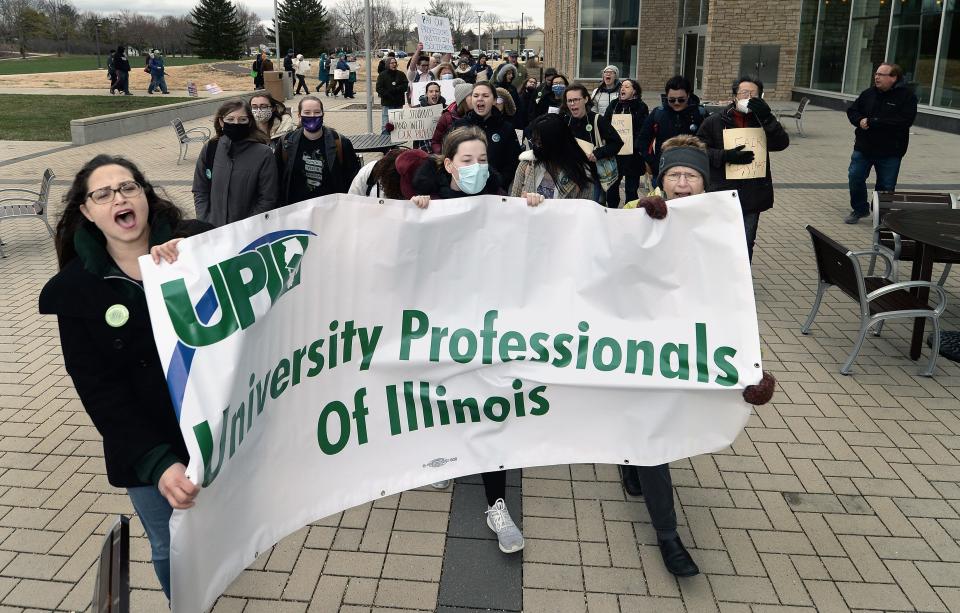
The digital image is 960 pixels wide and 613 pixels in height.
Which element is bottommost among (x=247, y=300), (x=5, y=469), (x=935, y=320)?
(x=5, y=469)

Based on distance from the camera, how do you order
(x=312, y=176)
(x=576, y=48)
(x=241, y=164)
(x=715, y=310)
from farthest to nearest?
1. (x=576, y=48)
2. (x=312, y=176)
3. (x=241, y=164)
4. (x=715, y=310)

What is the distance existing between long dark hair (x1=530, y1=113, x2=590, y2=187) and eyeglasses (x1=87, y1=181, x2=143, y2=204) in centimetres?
279

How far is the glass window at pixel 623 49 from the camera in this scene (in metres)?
30.3

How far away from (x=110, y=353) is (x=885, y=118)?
9.26 metres

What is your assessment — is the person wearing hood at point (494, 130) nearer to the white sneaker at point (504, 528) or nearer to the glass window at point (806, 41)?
the white sneaker at point (504, 528)

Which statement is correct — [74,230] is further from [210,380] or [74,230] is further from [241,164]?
[241,164]

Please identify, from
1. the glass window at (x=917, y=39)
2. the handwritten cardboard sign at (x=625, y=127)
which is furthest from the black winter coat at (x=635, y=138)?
the glass window at (x=917, y=39)

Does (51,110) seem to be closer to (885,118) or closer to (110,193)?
(885,118)

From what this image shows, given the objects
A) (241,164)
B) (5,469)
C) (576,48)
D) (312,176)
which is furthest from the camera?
(576,48)

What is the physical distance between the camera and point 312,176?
5.68 m

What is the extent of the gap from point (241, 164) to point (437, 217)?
8.21 ft

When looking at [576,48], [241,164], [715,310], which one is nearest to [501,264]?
[715,310]

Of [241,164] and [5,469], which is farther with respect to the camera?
[241,164]

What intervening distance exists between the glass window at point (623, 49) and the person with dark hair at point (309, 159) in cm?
2668
